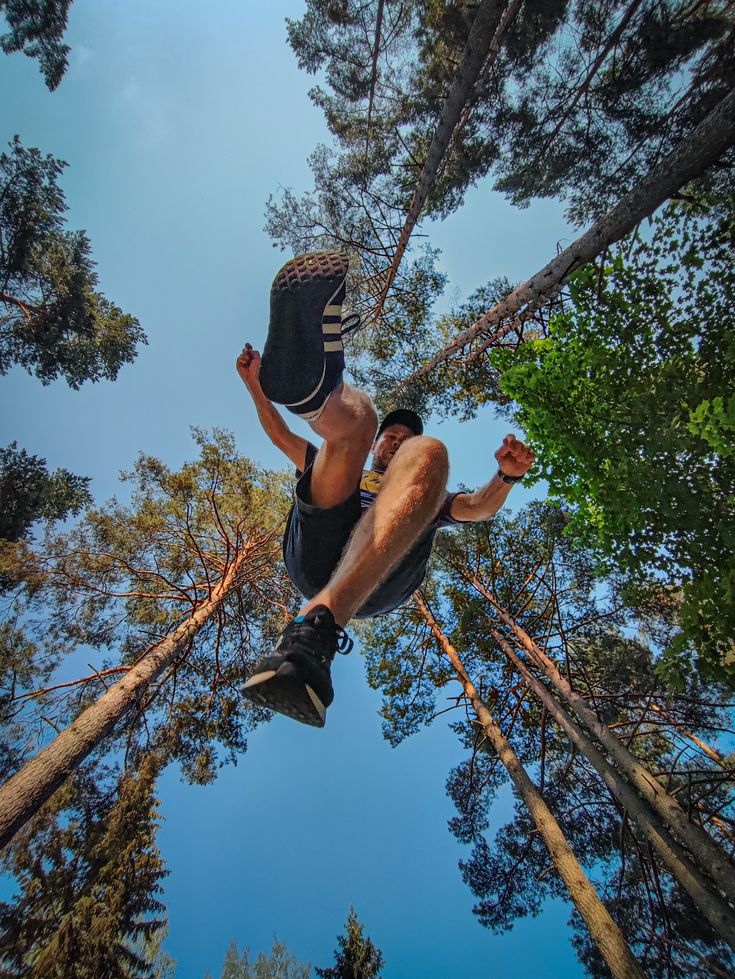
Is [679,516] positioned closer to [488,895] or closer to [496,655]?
[496,655]

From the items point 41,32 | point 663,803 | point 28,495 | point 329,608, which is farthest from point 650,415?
point 41,32

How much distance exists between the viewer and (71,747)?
13.4 ft

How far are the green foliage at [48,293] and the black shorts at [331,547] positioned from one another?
7.93 m

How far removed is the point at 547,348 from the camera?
359 cm

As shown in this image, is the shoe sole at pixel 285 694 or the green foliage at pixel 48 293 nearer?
the shoe sole at pixel 285 694

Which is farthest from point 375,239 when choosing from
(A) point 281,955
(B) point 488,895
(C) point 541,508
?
(A) point 281,955

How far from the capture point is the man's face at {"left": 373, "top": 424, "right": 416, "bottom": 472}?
10.8 feet

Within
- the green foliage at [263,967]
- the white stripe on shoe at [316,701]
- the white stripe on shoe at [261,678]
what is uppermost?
the white stripe on shoe at [316,701]

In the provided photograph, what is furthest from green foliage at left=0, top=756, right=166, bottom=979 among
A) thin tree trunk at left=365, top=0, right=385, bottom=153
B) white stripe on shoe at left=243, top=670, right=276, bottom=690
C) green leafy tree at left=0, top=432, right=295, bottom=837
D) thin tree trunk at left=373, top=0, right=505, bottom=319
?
thin tree trunk at left=365, top=0, right=385, bottom=153

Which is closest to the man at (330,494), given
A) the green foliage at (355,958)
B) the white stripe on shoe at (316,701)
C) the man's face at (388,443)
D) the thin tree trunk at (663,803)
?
the white stripe on shoe at (316,701)

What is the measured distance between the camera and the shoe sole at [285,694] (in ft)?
4.63

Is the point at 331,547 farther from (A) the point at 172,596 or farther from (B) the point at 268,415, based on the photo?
(A) the point at 172,596

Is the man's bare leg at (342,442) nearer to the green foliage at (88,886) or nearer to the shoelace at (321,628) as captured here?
the shoelace at (321,628)

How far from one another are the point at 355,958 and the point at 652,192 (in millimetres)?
11135
